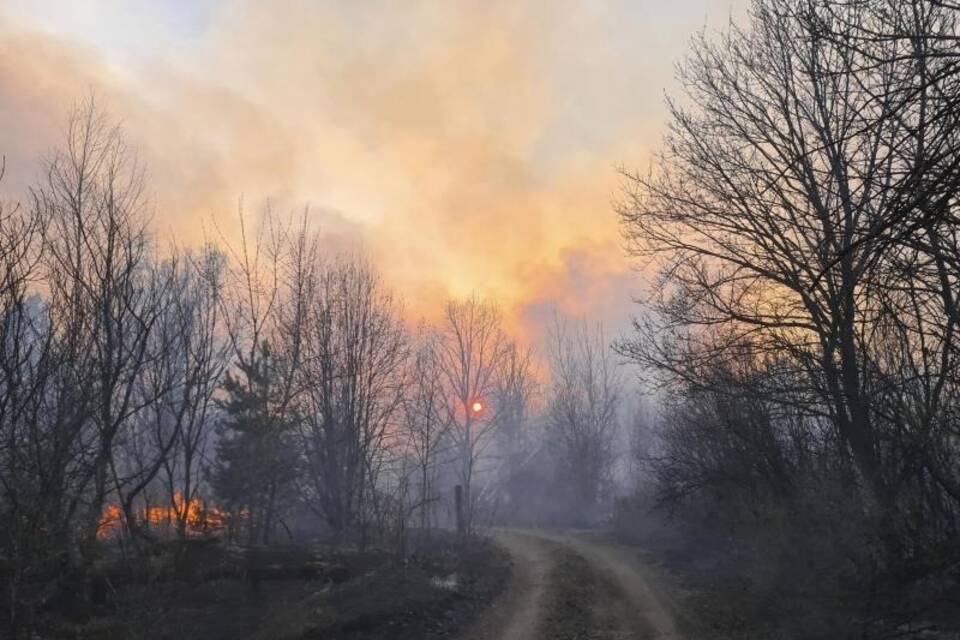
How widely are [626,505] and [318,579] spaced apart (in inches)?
866

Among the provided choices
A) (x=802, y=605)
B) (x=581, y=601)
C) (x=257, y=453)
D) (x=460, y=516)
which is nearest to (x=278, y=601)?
(x=581, y=601)

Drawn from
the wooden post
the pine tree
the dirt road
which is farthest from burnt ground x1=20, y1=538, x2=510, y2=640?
the wooden post

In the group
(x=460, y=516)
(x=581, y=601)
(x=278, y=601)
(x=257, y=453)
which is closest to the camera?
(x=278, y=601)

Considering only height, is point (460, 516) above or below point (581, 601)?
above

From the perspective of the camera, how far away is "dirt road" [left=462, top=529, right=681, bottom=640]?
11.6m

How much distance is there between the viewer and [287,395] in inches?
741

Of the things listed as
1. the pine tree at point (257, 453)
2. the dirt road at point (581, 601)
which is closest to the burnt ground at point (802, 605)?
the dirt road at point (581, 601)

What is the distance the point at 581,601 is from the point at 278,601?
6740 mm

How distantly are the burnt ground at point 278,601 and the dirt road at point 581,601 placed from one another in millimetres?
784

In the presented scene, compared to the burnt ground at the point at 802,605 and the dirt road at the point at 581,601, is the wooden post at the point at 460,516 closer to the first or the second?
the dirt road at the point at 581,601

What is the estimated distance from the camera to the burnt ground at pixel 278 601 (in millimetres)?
9859

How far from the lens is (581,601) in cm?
1421

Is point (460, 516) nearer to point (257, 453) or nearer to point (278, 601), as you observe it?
point (257, 453)

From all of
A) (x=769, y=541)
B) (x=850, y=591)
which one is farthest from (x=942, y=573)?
(x=769, y=541)
